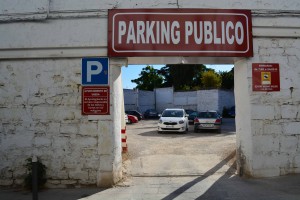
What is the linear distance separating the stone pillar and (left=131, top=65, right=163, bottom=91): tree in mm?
50816

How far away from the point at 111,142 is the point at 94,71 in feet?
5.50

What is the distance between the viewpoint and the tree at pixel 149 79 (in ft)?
193

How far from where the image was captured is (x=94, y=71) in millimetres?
6863

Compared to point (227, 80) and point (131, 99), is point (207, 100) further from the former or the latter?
point (131, 99)

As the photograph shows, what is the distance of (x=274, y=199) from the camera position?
5527mm

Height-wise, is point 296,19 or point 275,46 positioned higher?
point 296,19

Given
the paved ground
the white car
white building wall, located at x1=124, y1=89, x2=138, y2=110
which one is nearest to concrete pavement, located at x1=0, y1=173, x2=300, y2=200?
the paved ground

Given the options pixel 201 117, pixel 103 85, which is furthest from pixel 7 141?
pixel 201 117

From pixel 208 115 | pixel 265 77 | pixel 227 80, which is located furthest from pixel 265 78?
pixel 227 80

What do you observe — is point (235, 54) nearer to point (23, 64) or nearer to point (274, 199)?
point (274, 199)

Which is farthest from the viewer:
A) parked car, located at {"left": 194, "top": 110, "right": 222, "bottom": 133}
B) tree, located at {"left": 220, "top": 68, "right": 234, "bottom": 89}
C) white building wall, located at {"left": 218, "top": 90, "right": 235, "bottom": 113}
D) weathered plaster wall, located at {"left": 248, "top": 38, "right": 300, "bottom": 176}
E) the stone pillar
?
tree, located at {"left": 220, "top": 68, "right": 234, "bottom": 89}

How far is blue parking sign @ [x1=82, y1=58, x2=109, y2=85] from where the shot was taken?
686cm

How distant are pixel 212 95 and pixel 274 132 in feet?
98.7

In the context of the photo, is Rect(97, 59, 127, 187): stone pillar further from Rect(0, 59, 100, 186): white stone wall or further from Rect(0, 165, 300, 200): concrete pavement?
Rect(0, 165, 300, 200): concrete pavement
